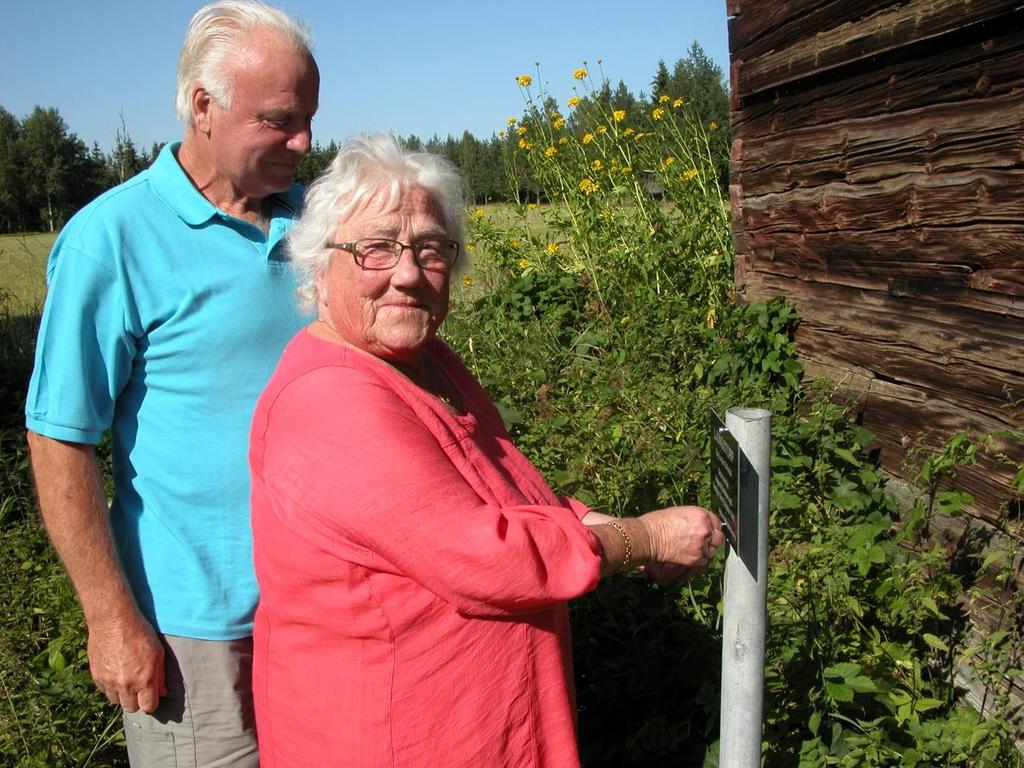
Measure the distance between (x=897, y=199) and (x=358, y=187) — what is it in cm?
264

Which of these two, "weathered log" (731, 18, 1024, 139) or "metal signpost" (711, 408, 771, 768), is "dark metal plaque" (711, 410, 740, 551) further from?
"weathered log" (731, 18, 1024, 139)

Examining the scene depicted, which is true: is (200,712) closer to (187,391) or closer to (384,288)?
(187,391)

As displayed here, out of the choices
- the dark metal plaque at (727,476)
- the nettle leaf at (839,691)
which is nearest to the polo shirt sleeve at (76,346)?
the dark metal plaque at (727,476)

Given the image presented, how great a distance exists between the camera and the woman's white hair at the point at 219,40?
1970 millimetres

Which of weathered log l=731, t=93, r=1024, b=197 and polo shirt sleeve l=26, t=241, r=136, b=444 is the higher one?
weathered log l=731, t=93, r=1024, b=197

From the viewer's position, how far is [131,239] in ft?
6.20

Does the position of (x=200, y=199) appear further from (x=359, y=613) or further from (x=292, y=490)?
(x=359, y=613)


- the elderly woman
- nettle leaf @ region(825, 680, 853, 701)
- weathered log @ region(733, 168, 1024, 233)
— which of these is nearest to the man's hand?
the elderly woman

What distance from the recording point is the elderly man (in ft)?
6.13

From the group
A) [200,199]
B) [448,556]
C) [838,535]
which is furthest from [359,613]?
[838,535]

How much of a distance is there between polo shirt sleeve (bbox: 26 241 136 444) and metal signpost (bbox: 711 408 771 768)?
125cm

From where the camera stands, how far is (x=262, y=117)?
79.0 inches

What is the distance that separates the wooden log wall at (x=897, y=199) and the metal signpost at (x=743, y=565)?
1.70 metres

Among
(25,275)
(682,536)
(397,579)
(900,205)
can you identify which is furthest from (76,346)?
(25,275)
